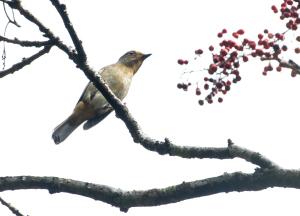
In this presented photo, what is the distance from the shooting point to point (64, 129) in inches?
371

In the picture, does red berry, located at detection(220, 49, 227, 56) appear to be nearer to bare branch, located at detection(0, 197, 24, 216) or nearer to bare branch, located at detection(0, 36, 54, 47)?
bare branch, located at detection(0, 36, 54, 47)

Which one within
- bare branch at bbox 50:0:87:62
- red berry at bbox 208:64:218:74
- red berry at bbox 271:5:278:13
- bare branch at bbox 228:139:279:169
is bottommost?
bare branch at bbox 228:139:279:169

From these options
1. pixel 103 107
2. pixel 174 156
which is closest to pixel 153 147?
pixel 174 156

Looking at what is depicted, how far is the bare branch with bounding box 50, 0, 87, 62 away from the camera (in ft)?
13.8

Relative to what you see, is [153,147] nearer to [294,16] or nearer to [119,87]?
[294,16]

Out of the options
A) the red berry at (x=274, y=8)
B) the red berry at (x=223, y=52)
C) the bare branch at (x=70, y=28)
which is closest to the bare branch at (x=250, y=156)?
the red berry at (x=223, y=52)

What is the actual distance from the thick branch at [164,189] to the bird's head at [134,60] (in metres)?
6.30

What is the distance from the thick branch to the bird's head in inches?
248

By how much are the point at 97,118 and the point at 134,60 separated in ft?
6.01

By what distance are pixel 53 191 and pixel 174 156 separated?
3.24ft

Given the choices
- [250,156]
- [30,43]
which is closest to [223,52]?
[250,156]

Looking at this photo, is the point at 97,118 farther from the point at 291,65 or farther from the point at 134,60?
the point at 291,65

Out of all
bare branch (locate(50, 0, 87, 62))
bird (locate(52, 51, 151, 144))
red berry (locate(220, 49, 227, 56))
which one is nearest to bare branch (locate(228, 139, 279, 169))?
red berry (locate(220, 49, 227, 56))

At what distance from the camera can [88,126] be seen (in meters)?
9.38
